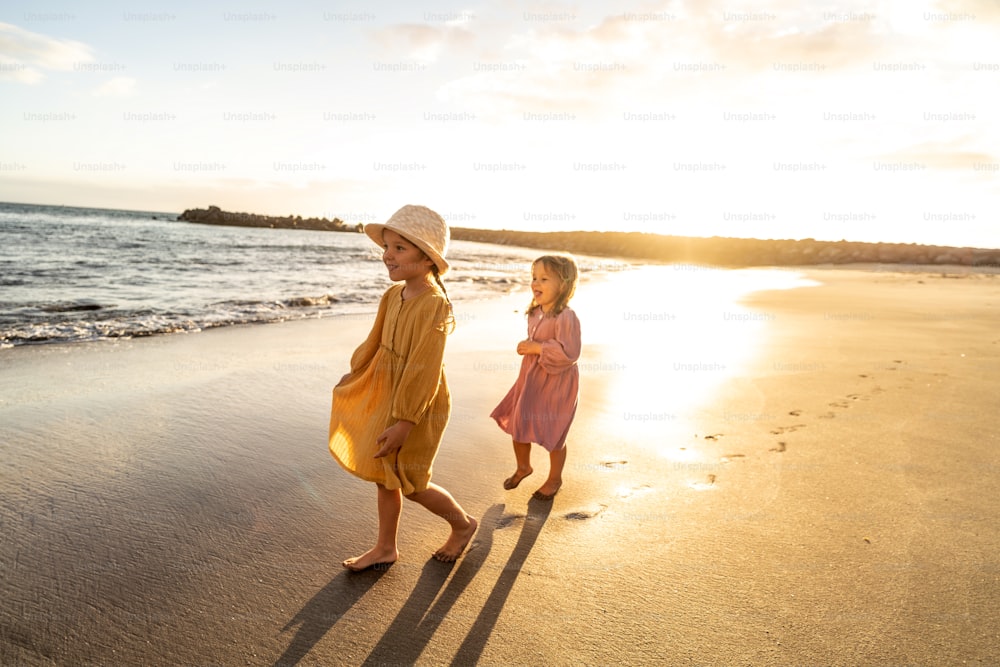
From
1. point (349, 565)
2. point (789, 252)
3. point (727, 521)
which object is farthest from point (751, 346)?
point (789, 252)

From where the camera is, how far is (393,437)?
2.36 meters

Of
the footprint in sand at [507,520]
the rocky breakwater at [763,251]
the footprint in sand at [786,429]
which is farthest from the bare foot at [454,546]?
the rocky breakwater at [763,251]

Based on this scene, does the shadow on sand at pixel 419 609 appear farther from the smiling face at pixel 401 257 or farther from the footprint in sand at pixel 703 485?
the smiling face at pixel 401 257

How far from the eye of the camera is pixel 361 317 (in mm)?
9555

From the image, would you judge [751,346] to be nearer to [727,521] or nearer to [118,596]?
[727,521]

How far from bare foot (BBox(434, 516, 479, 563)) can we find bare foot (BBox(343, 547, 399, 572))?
0.20 metres

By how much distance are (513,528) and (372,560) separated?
760 mm

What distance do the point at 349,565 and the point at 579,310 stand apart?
896cm

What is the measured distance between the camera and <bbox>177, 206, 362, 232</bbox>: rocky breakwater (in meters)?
61.7

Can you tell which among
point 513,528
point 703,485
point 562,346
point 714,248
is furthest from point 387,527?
point 714,248

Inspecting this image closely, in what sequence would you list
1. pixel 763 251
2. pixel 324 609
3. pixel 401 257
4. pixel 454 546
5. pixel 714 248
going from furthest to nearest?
pixel 714 248 < pixel 763 251 < pixel 454 546 < pixel 401 257 < pixel 324 609

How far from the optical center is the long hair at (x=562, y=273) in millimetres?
3455

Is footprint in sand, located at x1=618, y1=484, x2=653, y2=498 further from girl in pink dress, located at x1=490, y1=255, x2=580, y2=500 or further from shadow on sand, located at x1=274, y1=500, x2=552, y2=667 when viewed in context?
shadow on sand, located at x1=274, y1=500, x2=552, y2=667

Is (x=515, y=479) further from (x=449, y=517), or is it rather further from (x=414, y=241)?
(x=414, y=241)
